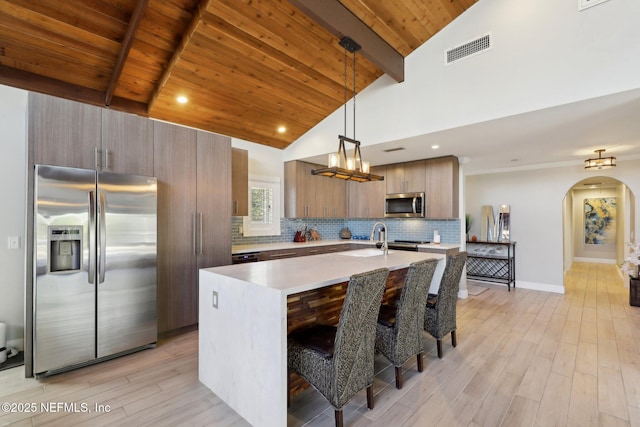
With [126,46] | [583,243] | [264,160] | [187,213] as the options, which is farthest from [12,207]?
[583,243]

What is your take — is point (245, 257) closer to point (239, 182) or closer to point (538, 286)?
point (239, 182)

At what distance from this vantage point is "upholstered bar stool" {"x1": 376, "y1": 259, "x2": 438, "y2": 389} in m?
2.25

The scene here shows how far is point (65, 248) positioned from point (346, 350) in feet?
8.33

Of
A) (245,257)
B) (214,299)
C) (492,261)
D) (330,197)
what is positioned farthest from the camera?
(492,261)

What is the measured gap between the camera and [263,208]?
5.23m

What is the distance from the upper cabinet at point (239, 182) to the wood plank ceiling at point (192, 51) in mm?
578

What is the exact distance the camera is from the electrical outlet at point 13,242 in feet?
9.22

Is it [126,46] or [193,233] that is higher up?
[126,46]

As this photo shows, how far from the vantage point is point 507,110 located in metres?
3.05

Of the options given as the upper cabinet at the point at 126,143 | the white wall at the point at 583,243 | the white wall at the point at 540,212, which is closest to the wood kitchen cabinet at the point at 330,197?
the upper cabinet at the point at 126,143

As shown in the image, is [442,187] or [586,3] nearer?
[586,3]

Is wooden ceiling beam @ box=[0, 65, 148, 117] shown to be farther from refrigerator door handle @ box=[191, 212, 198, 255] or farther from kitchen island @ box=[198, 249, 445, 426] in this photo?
kitchen island @ box=[198, 249, 445, 426]

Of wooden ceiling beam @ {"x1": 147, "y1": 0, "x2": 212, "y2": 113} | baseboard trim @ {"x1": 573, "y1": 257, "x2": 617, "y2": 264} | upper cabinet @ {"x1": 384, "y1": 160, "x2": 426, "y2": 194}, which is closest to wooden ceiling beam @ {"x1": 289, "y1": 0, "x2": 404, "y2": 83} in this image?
wooden ceiling beam @ {"x1": 147, "y1": 0, "x2": 212, "y2": 113}

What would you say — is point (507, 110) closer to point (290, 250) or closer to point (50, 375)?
point (290, 250)
